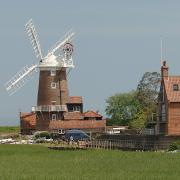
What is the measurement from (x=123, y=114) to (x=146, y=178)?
350 feet

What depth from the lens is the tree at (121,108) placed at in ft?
447

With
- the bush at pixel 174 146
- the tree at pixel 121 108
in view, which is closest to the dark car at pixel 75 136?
the bush at pixel 174 146

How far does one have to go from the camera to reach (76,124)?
107625mm

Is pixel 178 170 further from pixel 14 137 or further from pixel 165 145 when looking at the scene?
pixel 14 137

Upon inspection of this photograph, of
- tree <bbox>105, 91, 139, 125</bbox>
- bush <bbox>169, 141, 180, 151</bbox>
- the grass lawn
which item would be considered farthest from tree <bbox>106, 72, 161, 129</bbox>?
the grass lawn

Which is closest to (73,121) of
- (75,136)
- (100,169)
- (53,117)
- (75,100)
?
(53,117)

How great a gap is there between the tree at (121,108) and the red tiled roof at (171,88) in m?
55.0

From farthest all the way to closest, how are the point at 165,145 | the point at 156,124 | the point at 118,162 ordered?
the point at 156,124 < the point at 165,145 < the point at 118,162

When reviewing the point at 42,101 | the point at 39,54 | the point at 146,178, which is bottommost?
the point at 146,178

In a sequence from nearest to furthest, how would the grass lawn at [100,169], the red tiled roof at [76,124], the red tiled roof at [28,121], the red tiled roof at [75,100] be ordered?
1. the grass lawn at [100,169]
2. the red tiled roof at [76,124]
3. the red tiled roof at [75,100]
4. the red tiled roof at [28,121]

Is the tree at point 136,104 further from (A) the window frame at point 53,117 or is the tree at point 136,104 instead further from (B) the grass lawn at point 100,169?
(B) the grass lawn at point 100,169

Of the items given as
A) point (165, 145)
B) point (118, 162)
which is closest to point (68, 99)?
point (165, 145)

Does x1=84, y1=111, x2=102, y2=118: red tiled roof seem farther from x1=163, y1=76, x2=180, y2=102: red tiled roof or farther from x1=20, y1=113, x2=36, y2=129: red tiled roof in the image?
x1=163, y1=76, x2=180, y2=102: red tiled roof

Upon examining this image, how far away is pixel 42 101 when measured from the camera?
107 meters
